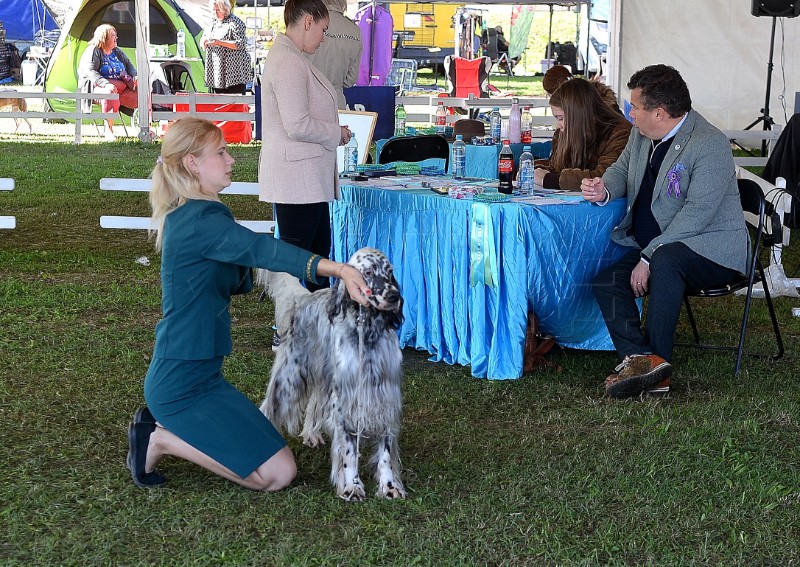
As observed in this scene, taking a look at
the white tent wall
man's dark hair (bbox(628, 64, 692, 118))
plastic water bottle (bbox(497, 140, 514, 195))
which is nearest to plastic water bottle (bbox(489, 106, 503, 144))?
plastic water bottle (bbox(497, 140, 514, 195))

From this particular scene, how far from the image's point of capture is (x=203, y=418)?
3342 millimetres

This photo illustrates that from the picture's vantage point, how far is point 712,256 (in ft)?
14.9

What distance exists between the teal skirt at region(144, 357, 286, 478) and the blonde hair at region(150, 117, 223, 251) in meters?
0.44

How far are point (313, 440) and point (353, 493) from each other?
1.85 feet

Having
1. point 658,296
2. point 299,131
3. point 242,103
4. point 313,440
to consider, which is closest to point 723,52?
point 242,103

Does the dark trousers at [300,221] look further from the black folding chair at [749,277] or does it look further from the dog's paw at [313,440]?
the black folding chair at [749,277]

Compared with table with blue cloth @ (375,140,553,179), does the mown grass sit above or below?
below

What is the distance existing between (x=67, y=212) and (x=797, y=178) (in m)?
6.25

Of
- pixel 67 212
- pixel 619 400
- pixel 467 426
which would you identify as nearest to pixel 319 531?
pixel 467 426

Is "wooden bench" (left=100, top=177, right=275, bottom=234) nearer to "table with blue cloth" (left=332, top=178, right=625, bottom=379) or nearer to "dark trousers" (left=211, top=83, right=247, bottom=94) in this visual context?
"table with blue cloth" (left=332, top=178, right=625, bottom=379)

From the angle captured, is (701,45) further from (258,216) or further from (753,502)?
(753,502)

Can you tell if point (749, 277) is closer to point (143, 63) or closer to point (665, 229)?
point (665, 229)

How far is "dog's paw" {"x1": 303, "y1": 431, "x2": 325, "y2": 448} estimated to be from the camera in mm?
3861

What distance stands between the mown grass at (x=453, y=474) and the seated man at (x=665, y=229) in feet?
0.76
